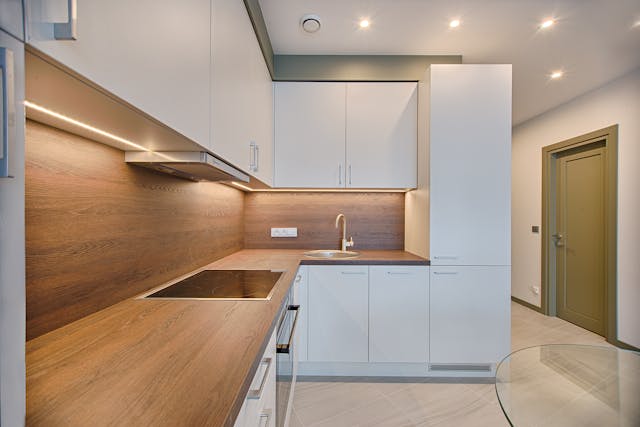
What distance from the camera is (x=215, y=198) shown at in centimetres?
196

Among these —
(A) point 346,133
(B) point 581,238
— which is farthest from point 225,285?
(B) point 581,238

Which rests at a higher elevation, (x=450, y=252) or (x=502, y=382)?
(x=450, y=252)

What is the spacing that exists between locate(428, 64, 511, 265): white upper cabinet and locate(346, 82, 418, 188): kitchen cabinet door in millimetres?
294

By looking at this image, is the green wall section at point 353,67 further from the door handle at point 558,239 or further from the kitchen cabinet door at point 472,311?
the door handle at point 558,239

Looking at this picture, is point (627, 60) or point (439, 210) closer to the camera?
point (439, 210)

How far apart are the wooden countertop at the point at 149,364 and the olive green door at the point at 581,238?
367 cm

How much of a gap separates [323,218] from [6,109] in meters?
2.33

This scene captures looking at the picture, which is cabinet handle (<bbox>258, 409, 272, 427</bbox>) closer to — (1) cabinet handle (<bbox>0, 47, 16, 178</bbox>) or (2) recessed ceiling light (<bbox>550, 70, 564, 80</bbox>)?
(1) cabinet handle (<bbox>0, 47, 16, 178</bbox>)

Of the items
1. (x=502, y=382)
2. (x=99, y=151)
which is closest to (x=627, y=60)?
(x=502, y=382)

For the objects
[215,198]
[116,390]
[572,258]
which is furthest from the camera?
[572,258]

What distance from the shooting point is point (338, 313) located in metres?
2.10

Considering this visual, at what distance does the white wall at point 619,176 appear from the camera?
254cm

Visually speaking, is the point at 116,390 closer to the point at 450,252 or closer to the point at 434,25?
the point at 450,252

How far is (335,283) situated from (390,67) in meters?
1.85
